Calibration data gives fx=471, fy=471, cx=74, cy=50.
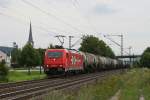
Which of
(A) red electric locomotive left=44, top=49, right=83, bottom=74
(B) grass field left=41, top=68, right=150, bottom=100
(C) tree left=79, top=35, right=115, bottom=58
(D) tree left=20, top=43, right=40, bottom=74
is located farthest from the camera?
(C) tree left=79, top=35, right=115, bottom=58

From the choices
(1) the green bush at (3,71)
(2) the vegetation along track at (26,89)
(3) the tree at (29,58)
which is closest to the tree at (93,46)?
(3) the tree at (29,58)

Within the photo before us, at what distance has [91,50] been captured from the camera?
5719 inches

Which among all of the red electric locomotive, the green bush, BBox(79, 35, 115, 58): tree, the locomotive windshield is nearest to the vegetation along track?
the green bush

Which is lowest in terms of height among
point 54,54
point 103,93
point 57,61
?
point 103,93

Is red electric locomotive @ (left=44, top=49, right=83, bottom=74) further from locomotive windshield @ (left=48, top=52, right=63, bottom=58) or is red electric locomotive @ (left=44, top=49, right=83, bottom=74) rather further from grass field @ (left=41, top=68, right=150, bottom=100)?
grass field @ (left=41, top=68, right=150, bottom=100)

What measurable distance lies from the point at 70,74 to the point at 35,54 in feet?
66.5

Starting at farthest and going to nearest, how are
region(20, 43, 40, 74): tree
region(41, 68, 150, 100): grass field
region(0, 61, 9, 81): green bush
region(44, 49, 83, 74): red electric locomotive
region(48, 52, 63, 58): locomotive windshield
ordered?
region(20, 43, 40, 74): tree < region(48, 52, 63, 58): locomotive windshield < region(44, 49, 83, 74): red electric locomotive < region(0, 61, 9, 81): green bush < region(41, 68, 150, 100): grass field

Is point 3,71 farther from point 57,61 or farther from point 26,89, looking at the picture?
point 26,89

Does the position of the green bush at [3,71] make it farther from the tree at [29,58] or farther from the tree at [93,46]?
the tree at [93,46]

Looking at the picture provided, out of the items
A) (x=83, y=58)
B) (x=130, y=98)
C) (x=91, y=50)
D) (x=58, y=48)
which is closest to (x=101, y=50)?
(x=91, y=50)

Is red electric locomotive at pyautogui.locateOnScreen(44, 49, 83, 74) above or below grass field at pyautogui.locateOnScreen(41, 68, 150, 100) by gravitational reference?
above

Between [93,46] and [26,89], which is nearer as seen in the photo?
[26,89]

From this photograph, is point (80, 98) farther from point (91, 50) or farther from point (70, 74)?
point (91, 50)

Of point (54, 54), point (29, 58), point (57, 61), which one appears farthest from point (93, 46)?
point (57, 61)
